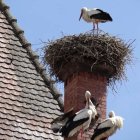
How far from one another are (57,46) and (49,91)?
33.5 inches

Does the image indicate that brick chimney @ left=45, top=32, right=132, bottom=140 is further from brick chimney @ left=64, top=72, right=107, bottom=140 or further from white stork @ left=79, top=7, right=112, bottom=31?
white stork @ left=79, top=7, right=112, bottom=31

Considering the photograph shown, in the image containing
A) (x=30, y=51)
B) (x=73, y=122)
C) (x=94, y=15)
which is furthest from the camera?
(x=94, y=15)

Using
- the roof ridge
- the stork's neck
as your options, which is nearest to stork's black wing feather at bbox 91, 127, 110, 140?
the roof ridge

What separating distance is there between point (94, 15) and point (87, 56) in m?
2.23

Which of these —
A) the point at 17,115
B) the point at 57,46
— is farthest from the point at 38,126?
the point at 57,46

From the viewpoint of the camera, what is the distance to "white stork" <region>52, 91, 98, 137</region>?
50.0 feet

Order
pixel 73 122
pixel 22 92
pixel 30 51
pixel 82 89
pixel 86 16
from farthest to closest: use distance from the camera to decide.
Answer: pixel 86 16 → pixel 30 51 → pixel 22 92 → pixel 82 89 → pixel 73 122

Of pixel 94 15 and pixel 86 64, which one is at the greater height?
pixel 94 15

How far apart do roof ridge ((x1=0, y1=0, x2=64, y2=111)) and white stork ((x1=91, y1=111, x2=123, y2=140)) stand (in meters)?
2.12

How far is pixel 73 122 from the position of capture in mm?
15281

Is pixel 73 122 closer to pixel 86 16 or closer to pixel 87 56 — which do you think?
pixel 87 56

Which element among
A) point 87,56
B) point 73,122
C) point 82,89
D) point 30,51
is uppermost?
point 87,56

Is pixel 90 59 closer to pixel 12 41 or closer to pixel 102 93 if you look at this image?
pixel 102 93

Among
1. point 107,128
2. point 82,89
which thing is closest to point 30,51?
point 82,89
